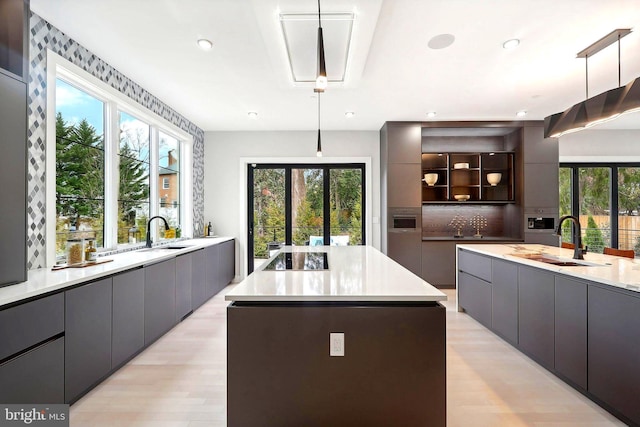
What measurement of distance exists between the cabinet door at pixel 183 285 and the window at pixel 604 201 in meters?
6.33

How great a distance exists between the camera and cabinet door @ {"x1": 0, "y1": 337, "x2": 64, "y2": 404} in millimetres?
1518

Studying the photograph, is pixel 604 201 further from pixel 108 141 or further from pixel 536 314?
pixel 108 141

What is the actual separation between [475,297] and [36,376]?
3798 millimetres

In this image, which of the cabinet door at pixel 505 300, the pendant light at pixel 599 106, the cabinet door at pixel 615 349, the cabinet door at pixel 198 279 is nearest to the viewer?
the cabinet door at pixel 615 349

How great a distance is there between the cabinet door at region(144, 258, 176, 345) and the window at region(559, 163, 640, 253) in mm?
6475

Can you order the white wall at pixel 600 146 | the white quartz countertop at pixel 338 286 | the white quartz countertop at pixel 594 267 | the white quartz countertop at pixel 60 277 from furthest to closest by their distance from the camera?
the white wall at pixel 600 146
the white quartz countertop at pixel 594 267
the white quartz countertop at pixel 60 277
the white quartz countertop at pixel 338 286

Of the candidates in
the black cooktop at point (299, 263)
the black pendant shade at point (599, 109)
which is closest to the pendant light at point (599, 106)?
the black pendant shade at point (599, 109)

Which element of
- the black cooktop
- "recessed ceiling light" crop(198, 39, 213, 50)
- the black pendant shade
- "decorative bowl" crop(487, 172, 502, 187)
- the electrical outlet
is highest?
"recessed ceiling light" crop(198, 39, 213, 50)

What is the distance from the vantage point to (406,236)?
4984 mm

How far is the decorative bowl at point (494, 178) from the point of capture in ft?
16.7

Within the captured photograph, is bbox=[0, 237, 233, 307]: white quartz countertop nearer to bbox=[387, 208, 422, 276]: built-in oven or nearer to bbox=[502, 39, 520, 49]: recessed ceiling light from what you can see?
bbox=[387, 208, 422, 276]: built-in oven

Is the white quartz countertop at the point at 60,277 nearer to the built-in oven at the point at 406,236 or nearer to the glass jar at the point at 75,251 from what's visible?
the glass jar at the point at 75,251

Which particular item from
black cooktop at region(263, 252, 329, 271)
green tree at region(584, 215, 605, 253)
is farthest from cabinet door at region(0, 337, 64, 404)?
green tree at region(584, 215, 605, 253)

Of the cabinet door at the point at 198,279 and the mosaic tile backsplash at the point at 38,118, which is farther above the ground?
the mosaic tile backsplash at the point at 38,118
